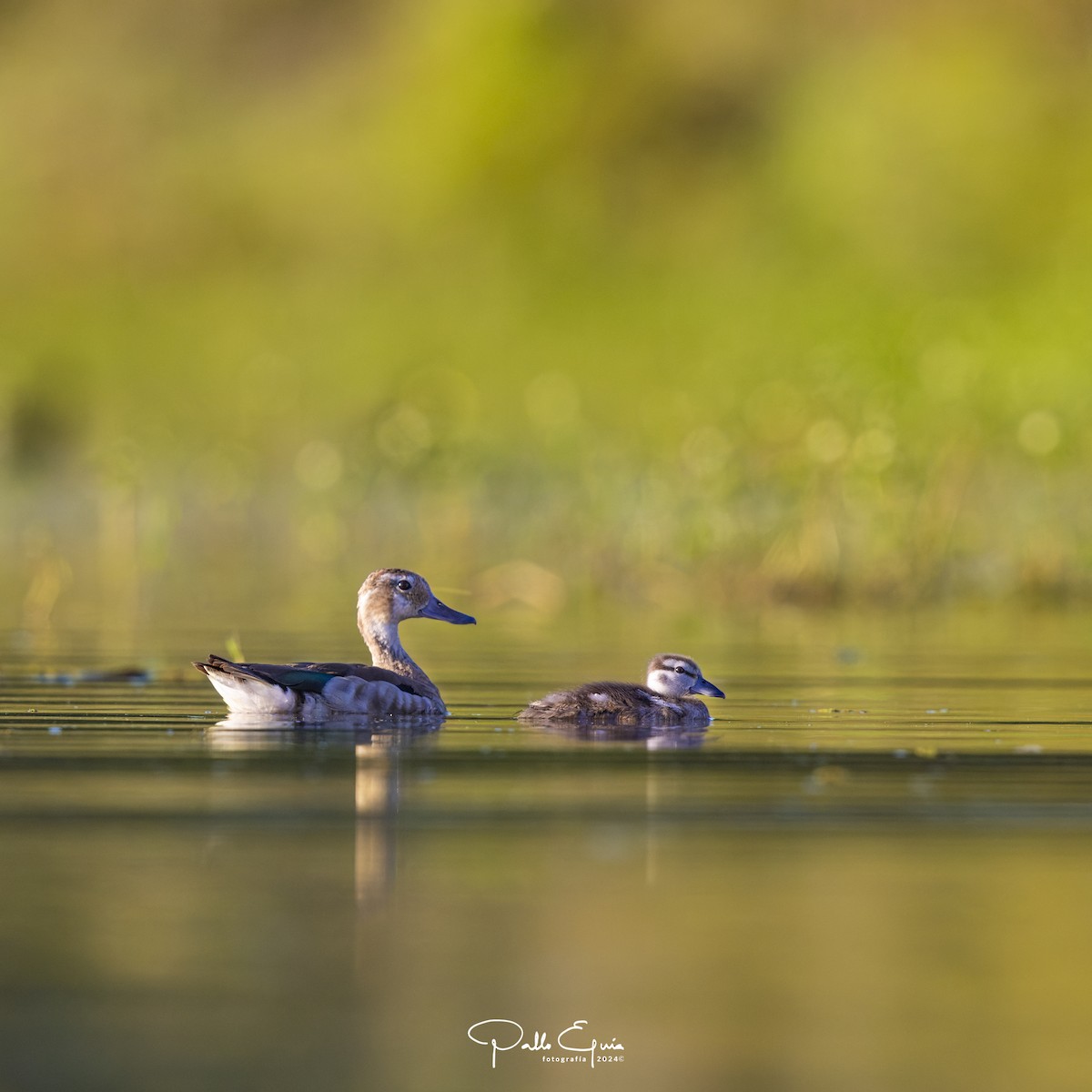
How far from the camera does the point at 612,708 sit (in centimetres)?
1056

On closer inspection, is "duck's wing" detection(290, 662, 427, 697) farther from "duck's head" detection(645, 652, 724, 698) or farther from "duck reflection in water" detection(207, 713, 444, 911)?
"duck's head" detection(645, 652, 724, 698)

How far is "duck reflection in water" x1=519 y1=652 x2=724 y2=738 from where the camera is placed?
10.4 m

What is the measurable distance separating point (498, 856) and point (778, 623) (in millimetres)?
9690

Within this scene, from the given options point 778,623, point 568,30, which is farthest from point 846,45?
point 778,623

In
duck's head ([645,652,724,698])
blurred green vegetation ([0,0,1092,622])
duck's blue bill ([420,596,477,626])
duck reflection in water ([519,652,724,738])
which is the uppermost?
blurred green vegetation ([0,0,1092,622])

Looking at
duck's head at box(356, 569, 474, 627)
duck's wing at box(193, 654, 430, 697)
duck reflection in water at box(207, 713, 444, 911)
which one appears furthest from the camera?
duck's head at box(356, 569, 474, 627)

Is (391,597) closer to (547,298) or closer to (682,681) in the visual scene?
(682,681)

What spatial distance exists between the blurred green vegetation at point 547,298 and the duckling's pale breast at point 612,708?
7.13m

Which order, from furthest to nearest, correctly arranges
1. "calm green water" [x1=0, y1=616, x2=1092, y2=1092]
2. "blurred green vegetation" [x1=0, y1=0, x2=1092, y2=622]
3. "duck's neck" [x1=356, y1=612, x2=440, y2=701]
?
"blurred green vegetation" [x1=0, y1=0, x2=1092, y2=622] → "duck's neck" [x1=356, y1=612, x2=440, y2=701] → "calm green water" [x1=0, y1=616, x2=1092, y2=1092]

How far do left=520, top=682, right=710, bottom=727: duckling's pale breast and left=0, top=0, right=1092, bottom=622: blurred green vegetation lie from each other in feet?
23.4

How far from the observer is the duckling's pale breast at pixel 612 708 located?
10453mm

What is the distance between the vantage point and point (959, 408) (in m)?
19.4

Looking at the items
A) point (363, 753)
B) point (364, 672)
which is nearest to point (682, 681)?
point (364, 672)

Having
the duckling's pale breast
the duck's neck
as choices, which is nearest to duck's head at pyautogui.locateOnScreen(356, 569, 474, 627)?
the duck's neck
